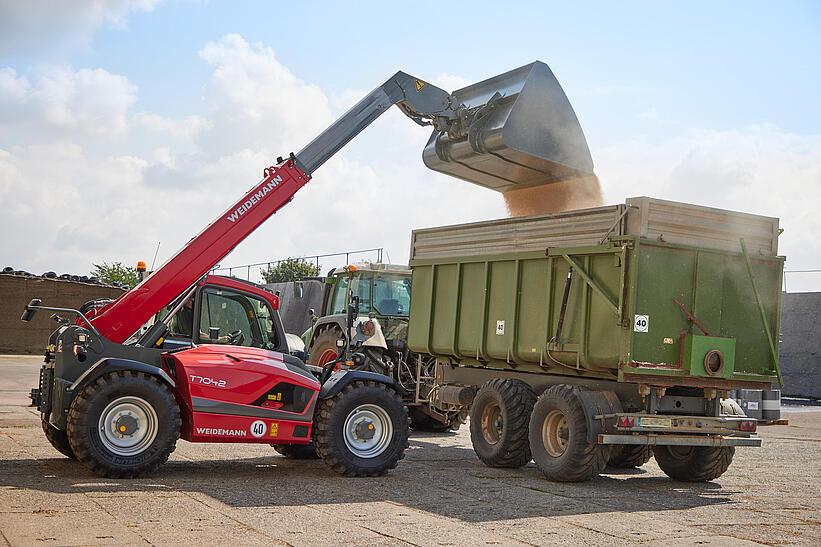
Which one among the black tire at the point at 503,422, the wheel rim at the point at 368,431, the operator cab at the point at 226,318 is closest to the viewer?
the wheel rim at the point at 368,431

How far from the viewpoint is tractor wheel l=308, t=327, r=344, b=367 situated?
52.1 feet

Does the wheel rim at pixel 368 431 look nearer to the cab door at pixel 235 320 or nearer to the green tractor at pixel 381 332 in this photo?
the cab door at pixel 235 320

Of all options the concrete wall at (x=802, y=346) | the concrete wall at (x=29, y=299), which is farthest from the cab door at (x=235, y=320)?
the concrete wall at (x=29, y=299)

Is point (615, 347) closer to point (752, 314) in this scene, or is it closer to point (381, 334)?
point (752, 314)

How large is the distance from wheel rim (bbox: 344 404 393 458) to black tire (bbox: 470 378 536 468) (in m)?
1.76

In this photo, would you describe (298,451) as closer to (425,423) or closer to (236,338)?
(236,338)

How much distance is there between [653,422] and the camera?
10.5 m

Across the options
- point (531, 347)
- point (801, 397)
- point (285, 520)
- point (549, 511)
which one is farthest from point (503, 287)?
point (801, 397)

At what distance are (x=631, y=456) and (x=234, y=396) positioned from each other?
17.1 feet

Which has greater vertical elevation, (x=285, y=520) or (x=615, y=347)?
(x=615, y=347)

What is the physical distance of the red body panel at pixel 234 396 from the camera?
999cm

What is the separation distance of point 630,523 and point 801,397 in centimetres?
2104

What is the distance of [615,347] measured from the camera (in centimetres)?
1043

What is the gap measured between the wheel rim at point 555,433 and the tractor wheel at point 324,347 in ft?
17.3
